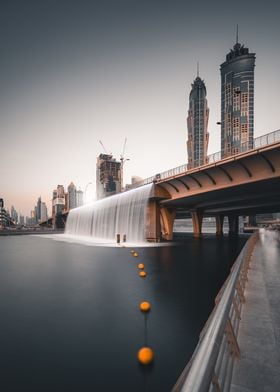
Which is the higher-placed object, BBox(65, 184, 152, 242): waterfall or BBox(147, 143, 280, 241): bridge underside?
BBox(147, 143, 280, 241): bridge underside

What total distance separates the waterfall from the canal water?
33880 mm

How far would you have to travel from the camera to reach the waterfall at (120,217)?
5309cm

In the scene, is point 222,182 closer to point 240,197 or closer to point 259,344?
point 240,197

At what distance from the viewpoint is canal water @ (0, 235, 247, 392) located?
6715 millimetres

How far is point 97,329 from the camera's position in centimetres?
973

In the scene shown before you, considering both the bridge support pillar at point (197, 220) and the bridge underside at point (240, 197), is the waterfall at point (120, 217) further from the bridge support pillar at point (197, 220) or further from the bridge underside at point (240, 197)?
the bridge support pillar at point (197, 220)

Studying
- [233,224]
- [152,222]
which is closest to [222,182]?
[152,222]

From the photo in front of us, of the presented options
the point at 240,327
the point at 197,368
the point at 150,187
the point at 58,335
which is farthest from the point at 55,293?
the point at 150,187

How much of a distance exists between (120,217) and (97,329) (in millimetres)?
51253

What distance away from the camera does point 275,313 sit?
→ 7766mm

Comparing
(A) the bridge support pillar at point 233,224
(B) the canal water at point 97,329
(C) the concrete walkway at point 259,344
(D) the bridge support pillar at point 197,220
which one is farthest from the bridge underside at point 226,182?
(A) the bridge support pillar at point 233,224

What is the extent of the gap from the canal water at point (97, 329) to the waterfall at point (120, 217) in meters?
33.9

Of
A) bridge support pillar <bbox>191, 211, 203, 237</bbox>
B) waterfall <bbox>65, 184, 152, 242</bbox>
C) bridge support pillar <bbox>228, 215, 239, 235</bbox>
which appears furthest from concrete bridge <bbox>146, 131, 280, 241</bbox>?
→ bridge support pillar <bbox>228, 215, 239, 235</bbox>

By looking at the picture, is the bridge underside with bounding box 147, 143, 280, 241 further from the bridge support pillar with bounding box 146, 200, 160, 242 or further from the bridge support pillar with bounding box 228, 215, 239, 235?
the bridge support pillar with bounding box 228, 215, 239, 235
